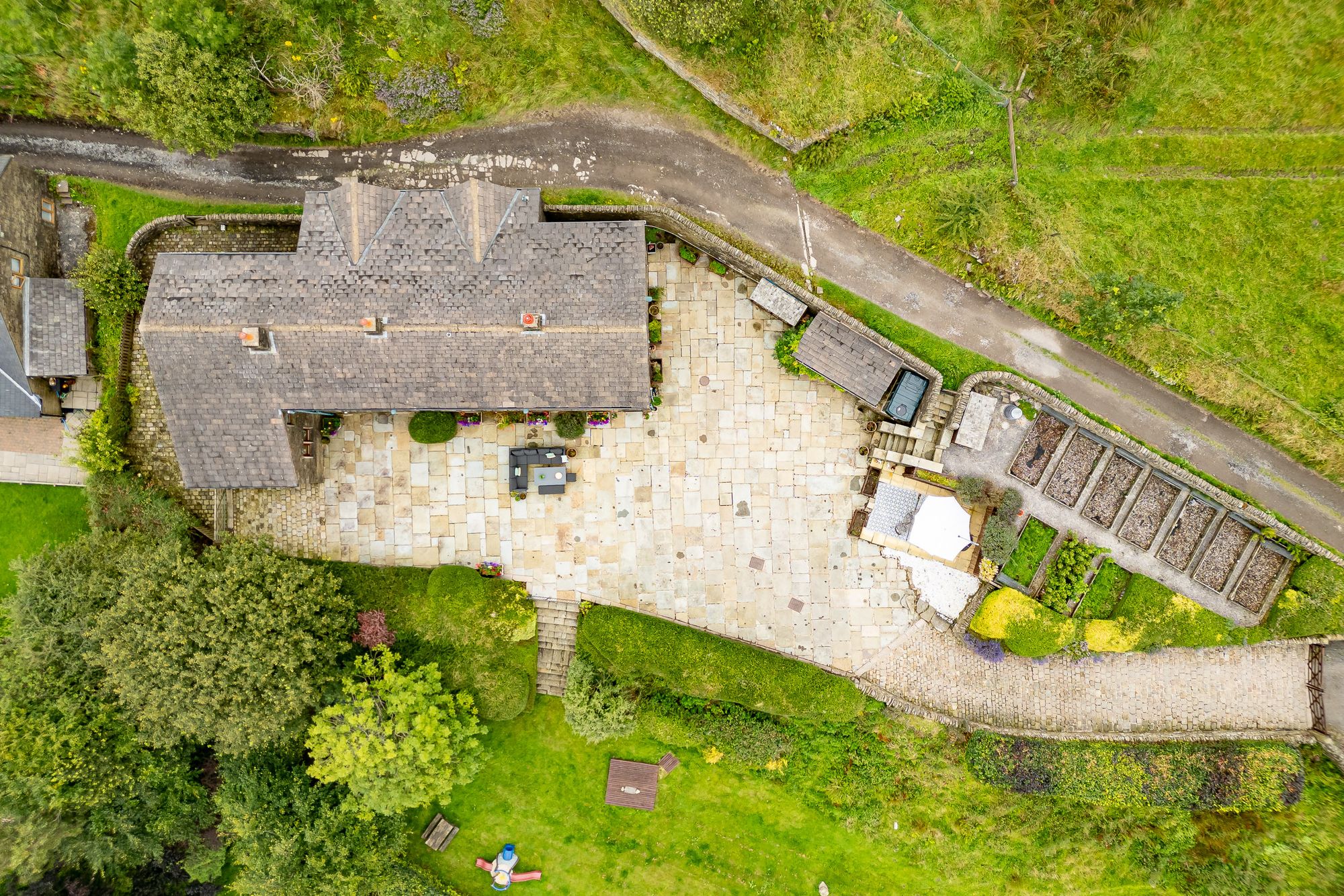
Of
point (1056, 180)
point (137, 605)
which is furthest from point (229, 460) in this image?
point (1056, 180)

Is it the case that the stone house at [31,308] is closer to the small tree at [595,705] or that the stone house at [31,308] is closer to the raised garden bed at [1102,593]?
the small tree at [595,705]

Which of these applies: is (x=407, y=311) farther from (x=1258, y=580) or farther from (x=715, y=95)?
(x=1258, y=580)

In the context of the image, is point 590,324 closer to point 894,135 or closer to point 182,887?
point 894,135

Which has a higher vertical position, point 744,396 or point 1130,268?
point 1130,268

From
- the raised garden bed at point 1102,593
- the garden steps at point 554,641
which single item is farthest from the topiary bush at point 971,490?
the garden steps at point 554,641

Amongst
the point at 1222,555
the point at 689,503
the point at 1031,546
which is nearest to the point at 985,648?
the point at 1031,546

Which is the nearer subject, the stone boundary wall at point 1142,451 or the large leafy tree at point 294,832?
the large leafy tree at point 294,832
